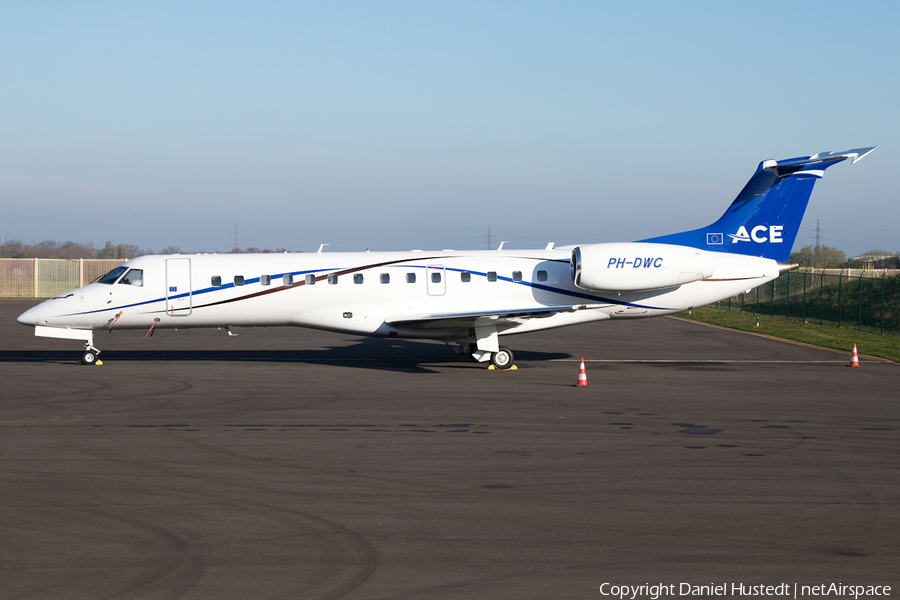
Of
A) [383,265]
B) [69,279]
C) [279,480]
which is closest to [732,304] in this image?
[383,265]

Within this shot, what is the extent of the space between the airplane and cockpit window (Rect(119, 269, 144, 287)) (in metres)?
0.03

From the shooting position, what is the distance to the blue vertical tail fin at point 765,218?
21.3 m

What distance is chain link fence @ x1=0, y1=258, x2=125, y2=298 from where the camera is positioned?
62.3 metres

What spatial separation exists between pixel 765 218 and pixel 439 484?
613 inches

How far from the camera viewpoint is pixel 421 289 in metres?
21.1

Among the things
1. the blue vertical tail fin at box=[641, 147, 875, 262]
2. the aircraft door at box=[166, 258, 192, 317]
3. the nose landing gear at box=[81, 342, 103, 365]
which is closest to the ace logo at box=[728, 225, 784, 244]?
the blue vertical tail fin at box=[641, 147, 875, 262]

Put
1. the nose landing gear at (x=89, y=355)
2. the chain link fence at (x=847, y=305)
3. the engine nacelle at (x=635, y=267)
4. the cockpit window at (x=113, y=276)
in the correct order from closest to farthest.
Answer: the engine nacelle at (x=635, y=267), the nose landing gear at (x=89, y=355), the cockpit window at (x=113, y=276), the chain link fence at (x=847, y=305)

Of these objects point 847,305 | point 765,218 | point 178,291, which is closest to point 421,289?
point 178,291

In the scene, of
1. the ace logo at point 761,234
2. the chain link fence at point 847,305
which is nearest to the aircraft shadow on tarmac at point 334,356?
the ace logo at point 761,234

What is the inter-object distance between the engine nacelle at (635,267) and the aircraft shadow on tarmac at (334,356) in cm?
385

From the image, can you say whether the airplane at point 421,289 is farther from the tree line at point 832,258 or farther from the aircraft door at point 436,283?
the tree line at point 832,258

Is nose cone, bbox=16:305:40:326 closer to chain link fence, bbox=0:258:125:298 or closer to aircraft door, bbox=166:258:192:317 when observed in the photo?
aircraft door, bbox=166:258:192:317

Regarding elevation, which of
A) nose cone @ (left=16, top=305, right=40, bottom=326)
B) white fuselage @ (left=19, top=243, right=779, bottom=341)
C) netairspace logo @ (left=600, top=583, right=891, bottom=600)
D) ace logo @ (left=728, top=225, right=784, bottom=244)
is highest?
ace logo @ (left=728, top=225, right=784, bottom=244)

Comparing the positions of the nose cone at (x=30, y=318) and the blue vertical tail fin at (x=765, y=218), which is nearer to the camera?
the nose cone at (x=30, y=318)
